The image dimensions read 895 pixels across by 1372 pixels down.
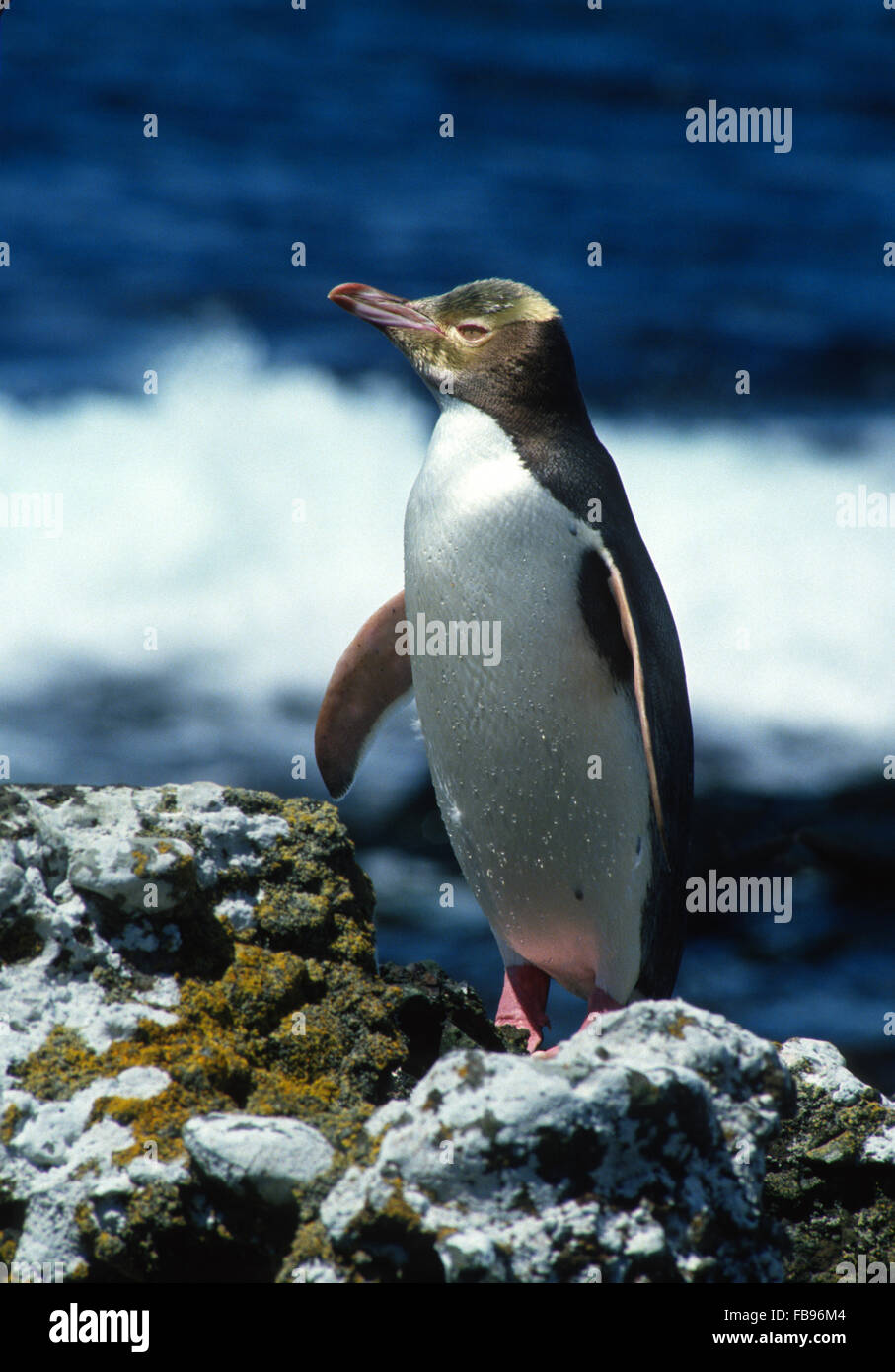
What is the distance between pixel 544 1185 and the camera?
5.21ft

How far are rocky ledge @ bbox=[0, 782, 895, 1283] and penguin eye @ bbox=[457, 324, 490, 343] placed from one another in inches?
51.0

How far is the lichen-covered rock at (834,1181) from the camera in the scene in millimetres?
2348

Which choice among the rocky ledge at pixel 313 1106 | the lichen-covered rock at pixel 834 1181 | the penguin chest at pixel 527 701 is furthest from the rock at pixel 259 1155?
the penguin chest at pixel 527 701

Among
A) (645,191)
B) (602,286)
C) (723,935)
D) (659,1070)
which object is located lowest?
(723,935)

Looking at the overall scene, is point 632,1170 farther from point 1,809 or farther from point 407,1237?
point 1,809

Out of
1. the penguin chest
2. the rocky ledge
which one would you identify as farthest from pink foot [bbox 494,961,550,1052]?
the rocky ledge

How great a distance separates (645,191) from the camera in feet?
39.0

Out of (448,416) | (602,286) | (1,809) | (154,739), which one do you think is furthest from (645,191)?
(1,809)

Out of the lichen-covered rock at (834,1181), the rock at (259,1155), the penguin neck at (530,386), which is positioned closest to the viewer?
the rock at (259,1155)

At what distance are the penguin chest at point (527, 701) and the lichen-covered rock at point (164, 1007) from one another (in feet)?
2.00

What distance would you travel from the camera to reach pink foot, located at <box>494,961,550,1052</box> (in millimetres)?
3225

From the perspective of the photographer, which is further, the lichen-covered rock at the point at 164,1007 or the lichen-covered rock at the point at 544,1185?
the lichen-covered rock at the point at 164,1007

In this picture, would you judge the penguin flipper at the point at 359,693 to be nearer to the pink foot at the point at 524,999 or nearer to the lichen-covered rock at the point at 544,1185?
the pink foot at the point at 524,999

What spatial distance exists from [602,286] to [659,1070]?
10.1 meters
